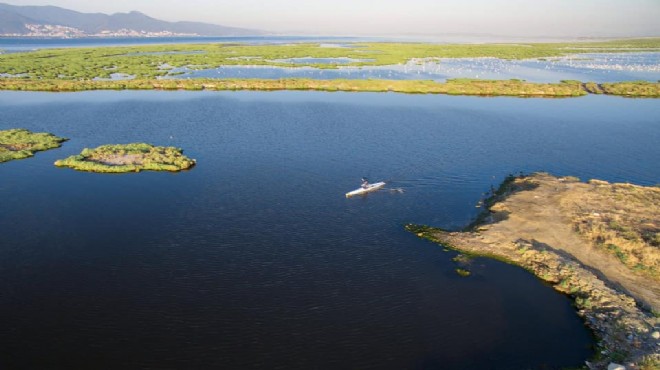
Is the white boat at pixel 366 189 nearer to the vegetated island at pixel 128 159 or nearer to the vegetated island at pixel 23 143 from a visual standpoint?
the vegetated island at pixel 128 159

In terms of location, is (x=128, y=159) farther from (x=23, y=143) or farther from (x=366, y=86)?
(x=366, y=86)

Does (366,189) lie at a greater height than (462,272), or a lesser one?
greater

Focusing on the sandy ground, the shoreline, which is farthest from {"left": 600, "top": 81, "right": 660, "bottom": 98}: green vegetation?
the sandy ground

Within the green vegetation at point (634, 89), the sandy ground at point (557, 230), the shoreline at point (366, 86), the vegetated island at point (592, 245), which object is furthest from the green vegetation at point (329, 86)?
the vegetated island at point (592, 245)

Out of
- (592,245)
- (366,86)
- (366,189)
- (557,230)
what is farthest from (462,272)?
(366,86)

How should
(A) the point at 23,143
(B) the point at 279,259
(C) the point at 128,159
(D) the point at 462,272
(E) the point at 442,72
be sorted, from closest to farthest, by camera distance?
1. (D) the point at 462,272
2. (B) the point at 279,259
3. (C) the point at 128,159
4. (A) the point at 23,143
5. (E) the point at 442,72

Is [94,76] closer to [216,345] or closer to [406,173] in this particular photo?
[406,173]

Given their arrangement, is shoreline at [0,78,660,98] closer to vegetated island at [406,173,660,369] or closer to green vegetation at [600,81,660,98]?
green vegetation at [600,81,660,98]
